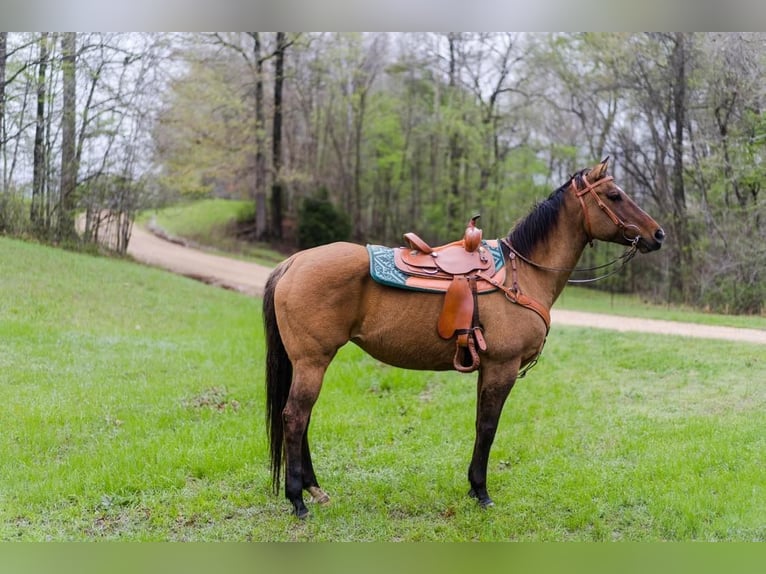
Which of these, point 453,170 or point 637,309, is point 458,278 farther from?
point 453,170

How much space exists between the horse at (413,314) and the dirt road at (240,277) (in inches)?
75.5

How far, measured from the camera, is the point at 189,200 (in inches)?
307

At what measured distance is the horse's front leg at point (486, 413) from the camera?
3010 millimetres

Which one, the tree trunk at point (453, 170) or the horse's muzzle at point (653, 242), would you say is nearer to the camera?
the horse's muzzle at point (653, 242)

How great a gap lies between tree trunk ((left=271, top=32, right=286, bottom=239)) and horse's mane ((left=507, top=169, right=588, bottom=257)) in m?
6.38

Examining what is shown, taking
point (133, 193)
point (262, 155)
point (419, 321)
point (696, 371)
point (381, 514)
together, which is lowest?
point (381, 514)

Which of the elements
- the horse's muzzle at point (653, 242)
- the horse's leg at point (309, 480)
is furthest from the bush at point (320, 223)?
the horse's muzzle at point (653, 242)

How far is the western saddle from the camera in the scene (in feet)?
9.70

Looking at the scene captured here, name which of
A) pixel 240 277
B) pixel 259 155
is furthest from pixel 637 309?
pixel 259 155

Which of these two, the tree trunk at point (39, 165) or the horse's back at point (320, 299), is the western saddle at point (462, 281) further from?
the tree trunk at point (39, 165)

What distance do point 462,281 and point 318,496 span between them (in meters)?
1.42

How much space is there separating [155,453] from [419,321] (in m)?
1.83
